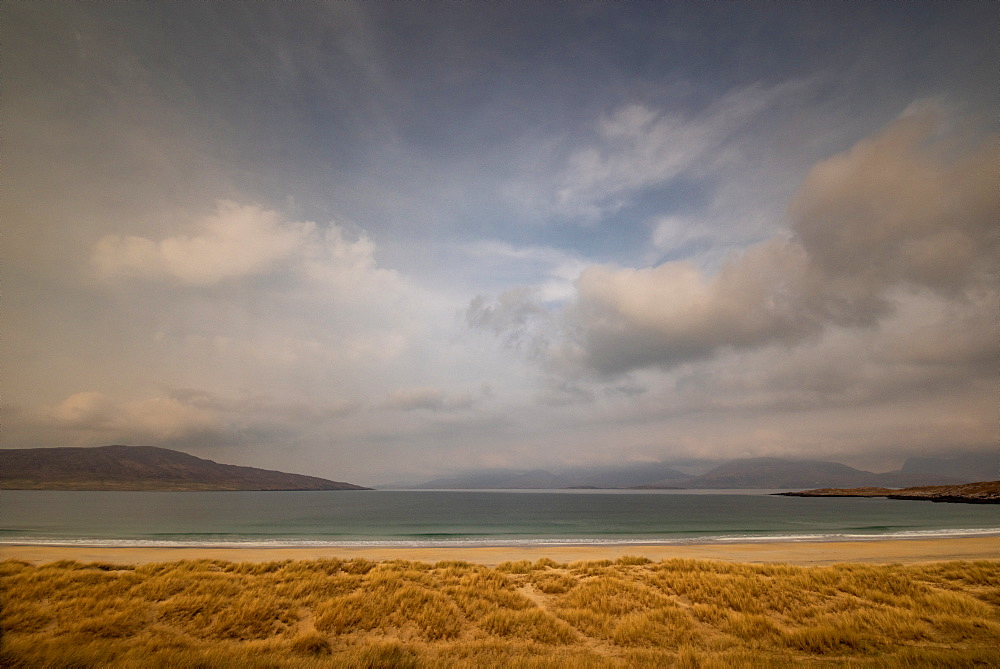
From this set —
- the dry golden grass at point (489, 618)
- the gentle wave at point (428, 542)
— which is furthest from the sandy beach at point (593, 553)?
the dry golden grass at point (489, 618)

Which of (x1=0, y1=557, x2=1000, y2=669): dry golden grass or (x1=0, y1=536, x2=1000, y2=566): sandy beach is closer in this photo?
(x1=0, y1=557, x2=1000, y2=669): dry golden grass

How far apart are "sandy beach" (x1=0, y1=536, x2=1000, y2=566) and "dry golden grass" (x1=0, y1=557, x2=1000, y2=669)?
1025 centimetres

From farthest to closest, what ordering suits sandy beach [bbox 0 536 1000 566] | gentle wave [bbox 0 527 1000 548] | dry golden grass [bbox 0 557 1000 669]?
gentle wave [bbox 0 527 1000 548]
sandy beach [bbox 0 536 1000 566]
dry golden grass [bbox 0 557 1000 669]

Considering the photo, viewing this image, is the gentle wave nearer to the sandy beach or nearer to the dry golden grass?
the sandy beach

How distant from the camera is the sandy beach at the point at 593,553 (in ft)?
83.6

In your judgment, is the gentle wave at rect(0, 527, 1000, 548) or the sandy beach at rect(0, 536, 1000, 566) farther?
the gentle wave at rect(0, 527, 1000, 548)

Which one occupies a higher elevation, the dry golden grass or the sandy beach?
the dry golden grass

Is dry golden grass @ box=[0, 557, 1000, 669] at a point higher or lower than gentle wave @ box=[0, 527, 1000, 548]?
higher

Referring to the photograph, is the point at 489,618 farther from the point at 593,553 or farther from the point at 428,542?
the point at 428,542

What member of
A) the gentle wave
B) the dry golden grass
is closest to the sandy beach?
the gentle wave

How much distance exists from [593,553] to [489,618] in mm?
19726

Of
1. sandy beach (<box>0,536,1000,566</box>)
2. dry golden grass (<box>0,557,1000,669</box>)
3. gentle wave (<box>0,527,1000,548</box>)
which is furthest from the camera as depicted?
gentle wave (<box>0,527,1000,548</box>)

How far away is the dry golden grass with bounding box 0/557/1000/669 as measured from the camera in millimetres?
8641

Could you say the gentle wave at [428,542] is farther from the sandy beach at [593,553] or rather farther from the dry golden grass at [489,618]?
the dry golden grass at [489,618]
